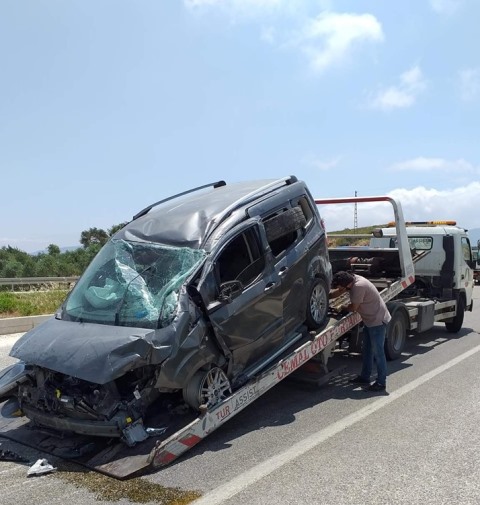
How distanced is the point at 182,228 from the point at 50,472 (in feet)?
Result: 8.97

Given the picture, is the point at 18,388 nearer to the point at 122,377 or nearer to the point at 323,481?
the point at 122,377

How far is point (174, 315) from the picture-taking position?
17.1 feet

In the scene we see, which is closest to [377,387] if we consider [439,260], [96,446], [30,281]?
[96,446]

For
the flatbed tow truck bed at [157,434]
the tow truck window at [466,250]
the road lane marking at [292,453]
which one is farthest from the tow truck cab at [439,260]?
the flatbed tow truck bed at [157,434]

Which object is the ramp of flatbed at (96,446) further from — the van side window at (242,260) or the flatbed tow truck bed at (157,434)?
the van side window at (242,260)

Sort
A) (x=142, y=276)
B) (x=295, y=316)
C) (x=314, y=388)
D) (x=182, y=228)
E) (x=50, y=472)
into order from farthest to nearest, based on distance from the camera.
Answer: (x=314, y=388) < (x=295, y=316) < (x=182, y=228) < (x=142, y=276) < (x=50, y=472)

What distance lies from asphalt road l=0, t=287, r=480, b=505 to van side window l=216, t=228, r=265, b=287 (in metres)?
1.60

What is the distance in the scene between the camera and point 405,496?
4.26m

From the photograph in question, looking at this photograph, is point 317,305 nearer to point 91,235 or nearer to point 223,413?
point 223,413

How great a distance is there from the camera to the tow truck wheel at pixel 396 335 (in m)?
9.09

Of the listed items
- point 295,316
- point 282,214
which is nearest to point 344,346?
point 295,316

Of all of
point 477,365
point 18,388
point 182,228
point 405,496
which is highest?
point 182,228

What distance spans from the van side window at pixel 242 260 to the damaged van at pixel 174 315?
0.01 metres

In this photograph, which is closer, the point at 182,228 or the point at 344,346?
the point at 182,228
